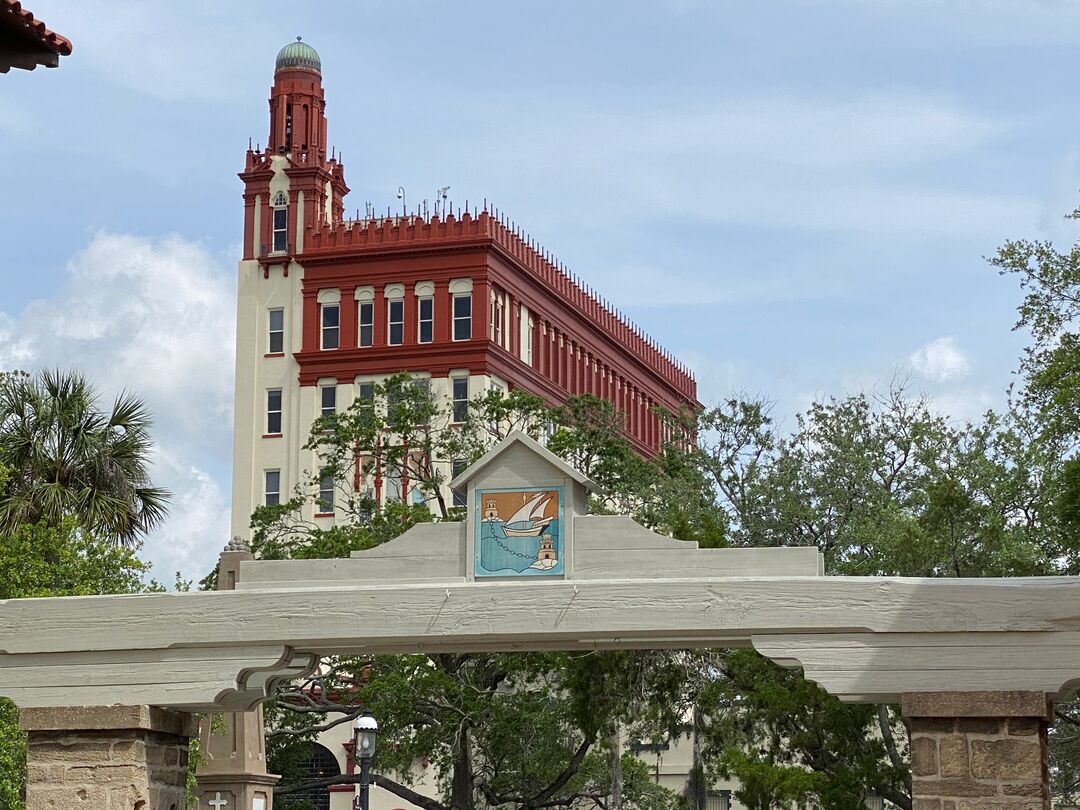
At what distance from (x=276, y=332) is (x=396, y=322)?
12.6 feet

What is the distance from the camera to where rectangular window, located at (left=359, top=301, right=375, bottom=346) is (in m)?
52.0

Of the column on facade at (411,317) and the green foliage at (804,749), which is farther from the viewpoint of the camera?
the column on facade at (411,317)

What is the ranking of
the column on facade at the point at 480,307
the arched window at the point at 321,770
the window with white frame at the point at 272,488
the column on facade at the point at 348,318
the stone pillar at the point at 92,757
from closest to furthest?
1. the stone pillar at the point at 92,757
2. the arched window at the point at 321,770
3. the column on facade at the point at 480,307
4. the window with white frame at the point at 272,488
5. the column on facade at the point at 348,318

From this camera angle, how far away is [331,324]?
172ft

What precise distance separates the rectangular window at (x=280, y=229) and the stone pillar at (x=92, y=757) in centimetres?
4226

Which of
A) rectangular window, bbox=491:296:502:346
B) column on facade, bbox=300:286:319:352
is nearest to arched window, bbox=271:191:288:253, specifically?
column on facade, bbox=300:286:319:352

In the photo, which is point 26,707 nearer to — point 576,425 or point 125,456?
point 125,456

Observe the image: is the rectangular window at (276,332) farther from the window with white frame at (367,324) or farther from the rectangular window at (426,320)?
the rectangular window at (426,320)

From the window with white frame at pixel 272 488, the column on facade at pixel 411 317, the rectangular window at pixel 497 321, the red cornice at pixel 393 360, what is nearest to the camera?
the red cornice at pixel 393 360

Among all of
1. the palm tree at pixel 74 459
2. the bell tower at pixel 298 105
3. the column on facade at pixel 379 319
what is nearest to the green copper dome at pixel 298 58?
the bell tower at pixel 298 105

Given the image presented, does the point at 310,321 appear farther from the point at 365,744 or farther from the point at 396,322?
the point at 365,744

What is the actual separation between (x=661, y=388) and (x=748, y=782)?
48121 millimetres

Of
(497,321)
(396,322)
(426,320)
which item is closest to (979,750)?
(497,321)

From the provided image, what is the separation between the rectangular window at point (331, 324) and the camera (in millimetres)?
52375
